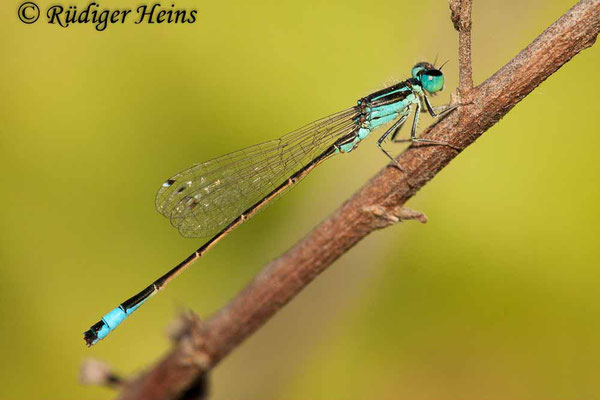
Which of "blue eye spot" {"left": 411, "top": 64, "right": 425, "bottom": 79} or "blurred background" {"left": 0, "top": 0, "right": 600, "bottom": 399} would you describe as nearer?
"blurred background" {"left": 0, "top": 0, "right": 600, "bottom": 399}

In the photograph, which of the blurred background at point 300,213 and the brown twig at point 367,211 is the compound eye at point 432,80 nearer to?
the blurred background at point 300,213

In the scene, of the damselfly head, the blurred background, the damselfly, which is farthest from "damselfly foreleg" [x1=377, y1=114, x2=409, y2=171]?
the damselfly head

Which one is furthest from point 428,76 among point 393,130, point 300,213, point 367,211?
point 367,211

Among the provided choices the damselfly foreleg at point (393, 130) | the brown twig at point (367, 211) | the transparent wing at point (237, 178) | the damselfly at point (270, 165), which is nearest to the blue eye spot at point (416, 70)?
the damselfly at point (270, 165)

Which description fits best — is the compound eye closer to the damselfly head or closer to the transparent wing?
the damselfly head

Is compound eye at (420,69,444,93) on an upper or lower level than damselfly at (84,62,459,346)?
lower

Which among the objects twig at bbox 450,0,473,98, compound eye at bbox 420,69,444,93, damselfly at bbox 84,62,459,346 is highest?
damselfly at bbox 84,62,459,346
